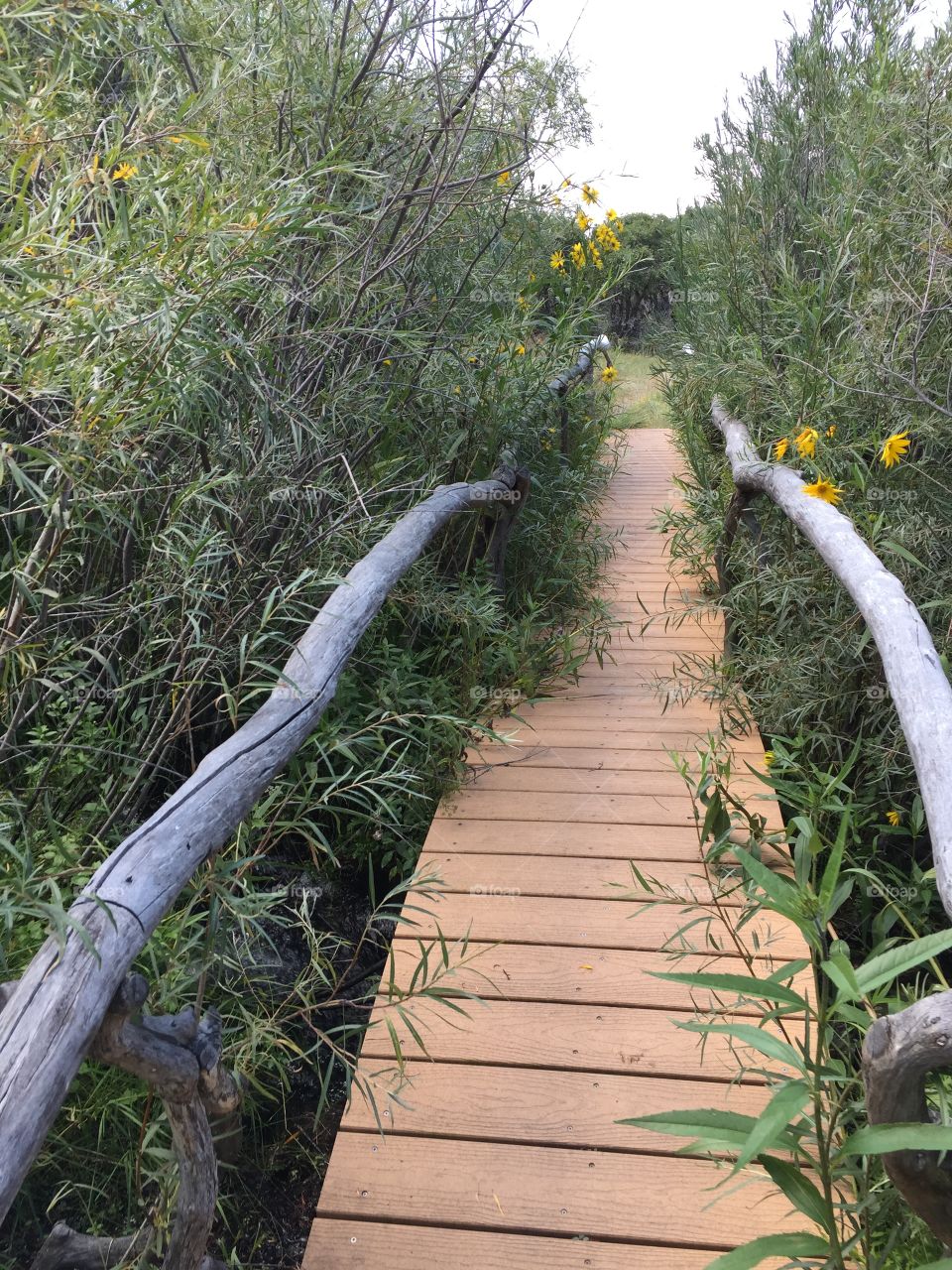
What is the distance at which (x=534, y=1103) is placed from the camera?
183 centimetres

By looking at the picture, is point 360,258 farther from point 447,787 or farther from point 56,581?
point 447,787

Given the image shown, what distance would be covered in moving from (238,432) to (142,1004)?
1.40m

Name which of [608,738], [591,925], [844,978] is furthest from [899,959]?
[608,738]

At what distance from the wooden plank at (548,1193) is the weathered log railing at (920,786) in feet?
1.66

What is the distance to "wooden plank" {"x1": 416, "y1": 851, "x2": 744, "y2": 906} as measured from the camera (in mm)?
2373

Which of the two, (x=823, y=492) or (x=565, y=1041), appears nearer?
(x=565, y=1041)

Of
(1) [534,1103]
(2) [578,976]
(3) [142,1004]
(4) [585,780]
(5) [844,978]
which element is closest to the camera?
(3) [142,1004]

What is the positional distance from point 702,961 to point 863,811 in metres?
0.92

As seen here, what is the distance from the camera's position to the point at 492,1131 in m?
1.78

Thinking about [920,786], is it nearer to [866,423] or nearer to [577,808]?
[577,808]

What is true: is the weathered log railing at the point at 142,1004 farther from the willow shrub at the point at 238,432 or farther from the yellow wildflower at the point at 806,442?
the yellow wildflower at the point at 806,442

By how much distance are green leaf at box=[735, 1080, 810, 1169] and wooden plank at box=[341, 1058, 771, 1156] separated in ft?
2.06

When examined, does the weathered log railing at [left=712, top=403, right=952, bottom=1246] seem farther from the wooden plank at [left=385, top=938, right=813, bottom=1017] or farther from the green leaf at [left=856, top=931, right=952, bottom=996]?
the wooden plank at [left=385, top=938, right=813, bottom=1017]

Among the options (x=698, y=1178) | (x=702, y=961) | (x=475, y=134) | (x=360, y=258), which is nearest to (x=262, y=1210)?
(x=698, y=1178)
